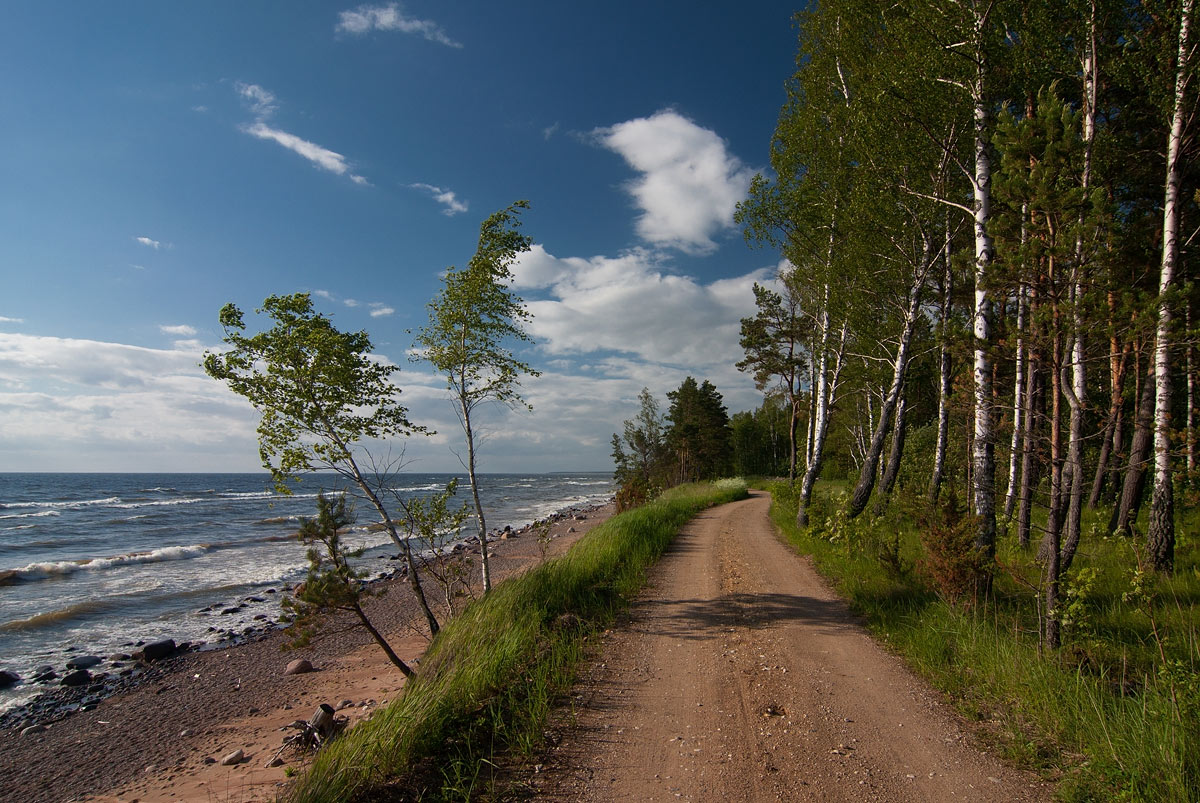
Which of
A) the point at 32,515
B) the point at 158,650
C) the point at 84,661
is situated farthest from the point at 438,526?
the point at 32,515

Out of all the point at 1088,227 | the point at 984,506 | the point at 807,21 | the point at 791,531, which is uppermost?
the point at 807,21

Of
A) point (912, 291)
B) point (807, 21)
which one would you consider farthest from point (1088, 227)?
point (807, 21)

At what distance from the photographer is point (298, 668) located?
1087 centimetres

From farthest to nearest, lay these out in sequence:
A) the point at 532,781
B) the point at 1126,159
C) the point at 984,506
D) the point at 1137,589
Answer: the point at 1126,159 → the point at 984,506 → the point at 1137,589 → the point at 532,781

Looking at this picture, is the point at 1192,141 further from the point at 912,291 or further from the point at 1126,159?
the point at 912,291

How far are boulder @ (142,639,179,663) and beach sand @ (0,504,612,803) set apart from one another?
1.24 ft

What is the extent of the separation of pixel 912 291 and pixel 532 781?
11.9 m

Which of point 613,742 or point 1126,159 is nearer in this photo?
point 613,742

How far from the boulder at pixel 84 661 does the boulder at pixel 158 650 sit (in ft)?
2.56

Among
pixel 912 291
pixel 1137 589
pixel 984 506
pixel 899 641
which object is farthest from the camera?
pixel 912 291

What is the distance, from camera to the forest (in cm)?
457

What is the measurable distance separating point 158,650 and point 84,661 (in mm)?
1337

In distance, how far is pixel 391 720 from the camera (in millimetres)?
4387

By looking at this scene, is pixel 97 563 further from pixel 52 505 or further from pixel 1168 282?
pixel 52 505
